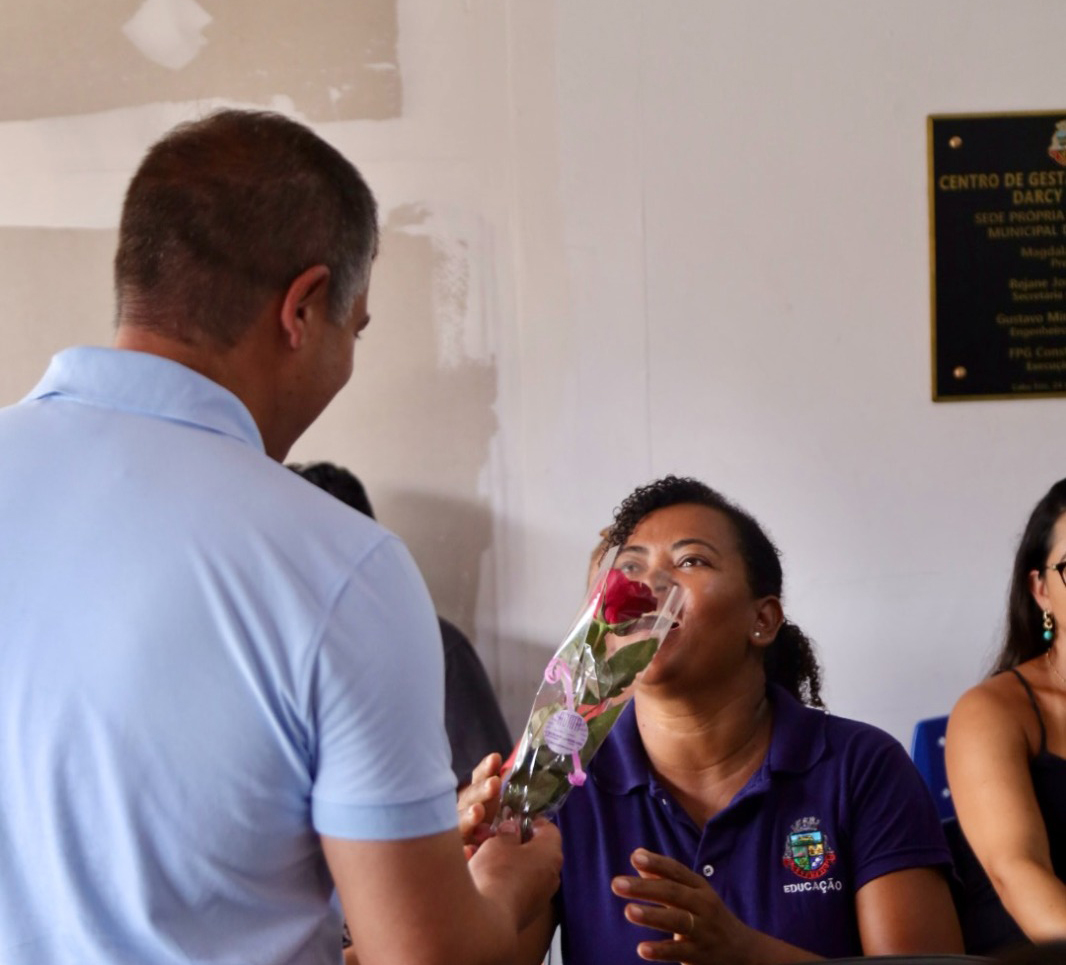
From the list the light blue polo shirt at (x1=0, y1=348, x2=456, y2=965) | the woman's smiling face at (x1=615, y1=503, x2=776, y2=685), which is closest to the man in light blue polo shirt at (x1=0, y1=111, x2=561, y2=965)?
the light blue polo shirt at (x1=0, y1=348, x2=456, y2=965)

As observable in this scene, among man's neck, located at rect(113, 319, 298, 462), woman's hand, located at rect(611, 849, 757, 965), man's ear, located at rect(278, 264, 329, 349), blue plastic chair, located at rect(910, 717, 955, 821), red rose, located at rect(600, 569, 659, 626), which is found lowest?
blue plastic chair, located at rect(910, 717, 955, 821)

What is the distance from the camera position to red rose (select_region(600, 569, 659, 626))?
134 centimetres

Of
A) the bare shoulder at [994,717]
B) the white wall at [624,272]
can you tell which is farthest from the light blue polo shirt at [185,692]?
the white wall at [624,272]

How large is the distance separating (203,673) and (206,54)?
2115mm

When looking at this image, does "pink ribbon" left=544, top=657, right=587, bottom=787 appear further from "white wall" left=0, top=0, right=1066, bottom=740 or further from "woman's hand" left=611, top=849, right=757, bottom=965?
"white wall" left=0, top=0, right=1066, bottom=740

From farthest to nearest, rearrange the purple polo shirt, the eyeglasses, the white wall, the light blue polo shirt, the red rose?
1. the white wall
2. the eyeglasses
3. the purple polo shirt
4. the red rose
5. the light blue polo shirt

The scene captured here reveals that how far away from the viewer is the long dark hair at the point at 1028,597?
2.02m

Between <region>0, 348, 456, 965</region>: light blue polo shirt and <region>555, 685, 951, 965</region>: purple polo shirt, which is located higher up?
<region>0, 348, 456, 965</region>: light blue polo shirt

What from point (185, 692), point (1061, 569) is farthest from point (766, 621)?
point (185, 692)

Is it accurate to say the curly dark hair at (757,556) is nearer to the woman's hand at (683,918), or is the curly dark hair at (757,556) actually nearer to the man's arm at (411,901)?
the woman's hand at (683,918)

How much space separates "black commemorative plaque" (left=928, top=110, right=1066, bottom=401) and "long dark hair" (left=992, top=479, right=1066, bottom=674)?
2.00 ft

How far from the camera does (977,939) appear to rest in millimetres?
1690

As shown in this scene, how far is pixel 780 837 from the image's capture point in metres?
1.51

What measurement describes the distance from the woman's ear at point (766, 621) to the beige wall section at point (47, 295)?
1583 millimetres
